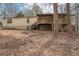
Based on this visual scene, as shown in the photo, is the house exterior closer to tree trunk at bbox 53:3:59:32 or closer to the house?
the house

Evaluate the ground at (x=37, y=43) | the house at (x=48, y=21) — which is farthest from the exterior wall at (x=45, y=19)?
the ground at (x=37, y=43)

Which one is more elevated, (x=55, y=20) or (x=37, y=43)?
(x=55, y=20)

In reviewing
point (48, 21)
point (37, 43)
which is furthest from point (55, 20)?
point (37, 43)

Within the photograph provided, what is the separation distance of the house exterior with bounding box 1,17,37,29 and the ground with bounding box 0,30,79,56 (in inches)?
2.2

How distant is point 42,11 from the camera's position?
2.20m

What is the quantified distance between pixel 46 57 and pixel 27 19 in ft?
1.60

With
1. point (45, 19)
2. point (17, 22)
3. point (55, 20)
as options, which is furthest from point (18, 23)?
point (55, 20)

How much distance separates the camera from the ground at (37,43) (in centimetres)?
218

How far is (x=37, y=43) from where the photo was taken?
2186 millimetres

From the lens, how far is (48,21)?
217 centimetres

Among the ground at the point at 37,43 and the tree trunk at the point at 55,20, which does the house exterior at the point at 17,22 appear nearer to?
the ground at the point at 37,43

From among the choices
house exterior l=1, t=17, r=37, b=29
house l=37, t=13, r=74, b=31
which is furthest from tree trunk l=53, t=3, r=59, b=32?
house exterior l=1, t=17, r=37, b=29

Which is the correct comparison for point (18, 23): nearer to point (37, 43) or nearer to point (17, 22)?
point (17, 22)

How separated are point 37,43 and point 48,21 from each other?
0.92ft
